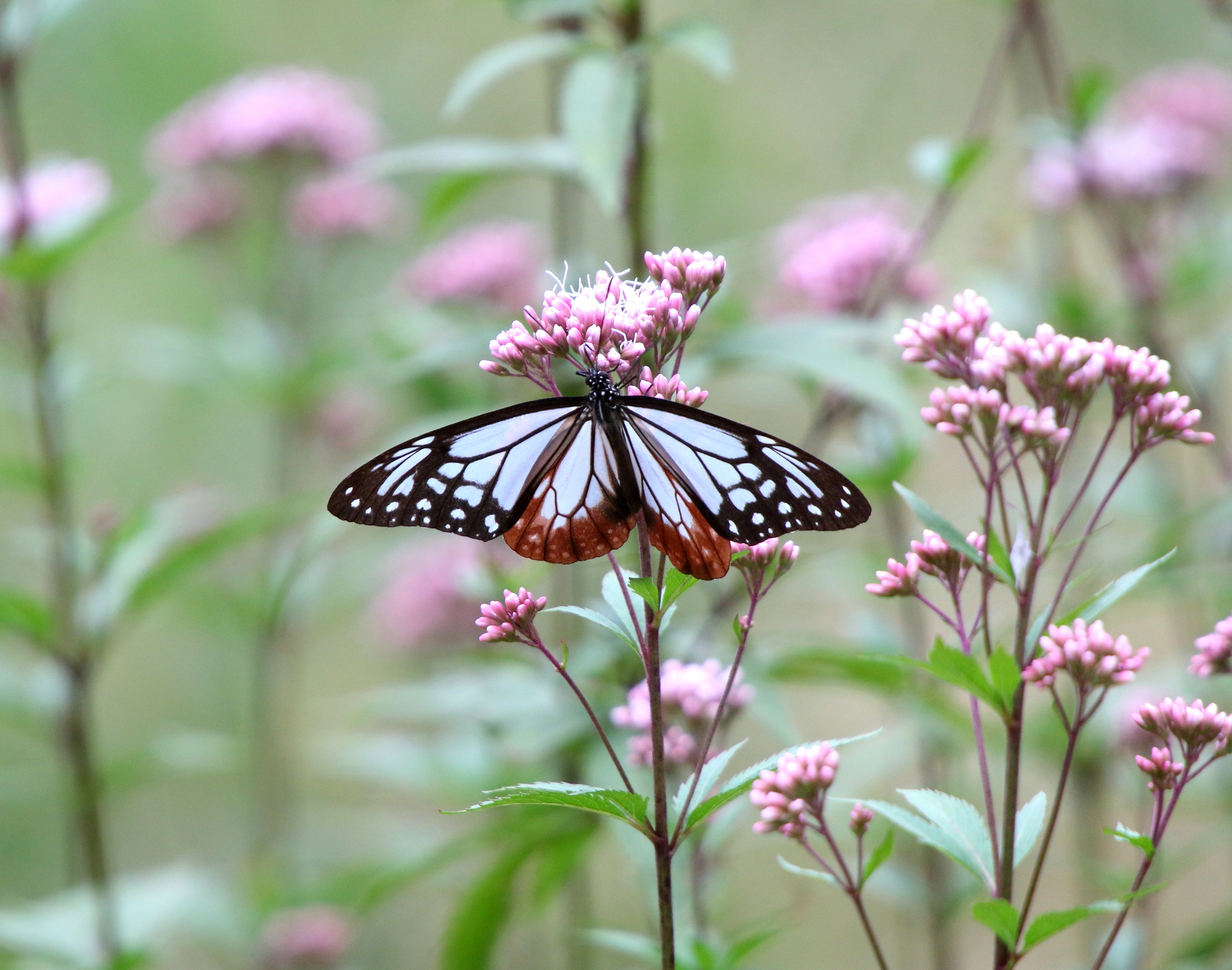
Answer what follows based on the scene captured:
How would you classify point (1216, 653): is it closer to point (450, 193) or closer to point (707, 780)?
point (707, 780)

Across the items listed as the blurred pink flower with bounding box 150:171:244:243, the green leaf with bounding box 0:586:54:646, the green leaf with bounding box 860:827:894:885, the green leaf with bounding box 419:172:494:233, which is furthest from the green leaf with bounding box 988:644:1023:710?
the blurred pink flower with bounding box 150:171:244:243

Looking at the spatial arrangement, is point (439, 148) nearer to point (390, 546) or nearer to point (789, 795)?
point (789, 795)

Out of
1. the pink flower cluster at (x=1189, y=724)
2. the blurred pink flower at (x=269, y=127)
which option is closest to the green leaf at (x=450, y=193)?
the pink flower cluster at (x=1189, y=724)

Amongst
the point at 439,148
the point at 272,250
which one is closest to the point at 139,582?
Result: the point at 439,148

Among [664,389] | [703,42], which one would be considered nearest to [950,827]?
[664,389]

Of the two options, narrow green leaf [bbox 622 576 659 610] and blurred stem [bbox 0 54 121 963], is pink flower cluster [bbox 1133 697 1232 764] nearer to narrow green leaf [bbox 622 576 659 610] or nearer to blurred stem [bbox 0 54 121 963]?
narrow green leaf [bbox 622 576 659 610]

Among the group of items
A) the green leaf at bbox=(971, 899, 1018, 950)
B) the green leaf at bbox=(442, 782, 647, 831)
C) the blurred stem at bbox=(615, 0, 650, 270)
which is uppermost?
the blurred stem at bbox=(615, 0, 650, 270)
